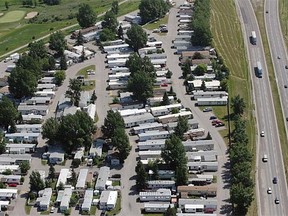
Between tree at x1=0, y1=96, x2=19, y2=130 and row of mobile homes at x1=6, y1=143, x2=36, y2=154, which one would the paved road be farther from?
tree at x1=0, y1=96, x2=19, y2=130

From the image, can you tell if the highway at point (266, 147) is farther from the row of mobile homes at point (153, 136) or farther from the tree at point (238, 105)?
the row of mobile homes at point (153, 136)

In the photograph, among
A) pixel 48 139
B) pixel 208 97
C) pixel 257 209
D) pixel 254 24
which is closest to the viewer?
pixel 257 209

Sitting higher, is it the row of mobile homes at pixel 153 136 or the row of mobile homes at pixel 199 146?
the row of mobile homes at pixel 153 136

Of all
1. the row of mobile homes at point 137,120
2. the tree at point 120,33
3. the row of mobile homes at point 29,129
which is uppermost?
the tree at point 120,33

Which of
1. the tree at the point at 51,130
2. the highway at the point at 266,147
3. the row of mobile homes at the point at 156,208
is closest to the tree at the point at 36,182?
the tree at the point at 51,130

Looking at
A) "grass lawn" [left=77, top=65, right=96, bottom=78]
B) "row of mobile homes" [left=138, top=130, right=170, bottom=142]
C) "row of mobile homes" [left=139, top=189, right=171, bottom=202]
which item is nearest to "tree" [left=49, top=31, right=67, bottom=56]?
"grass lawn" [left=77, top=65, right=96, bottom=78]

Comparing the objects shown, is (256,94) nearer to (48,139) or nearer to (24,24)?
(48,139)

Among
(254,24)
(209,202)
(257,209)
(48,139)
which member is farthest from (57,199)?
(254,24)
